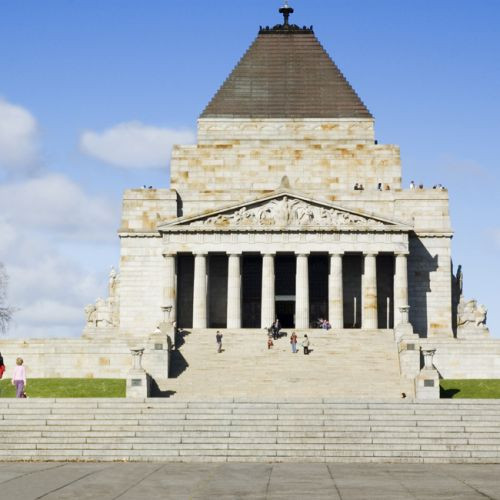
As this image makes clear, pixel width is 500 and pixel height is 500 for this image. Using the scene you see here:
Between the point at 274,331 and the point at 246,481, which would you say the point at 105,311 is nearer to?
the point at 274,331

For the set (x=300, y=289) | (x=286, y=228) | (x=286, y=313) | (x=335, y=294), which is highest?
(x=286, y=228)

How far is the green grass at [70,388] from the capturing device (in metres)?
48.9

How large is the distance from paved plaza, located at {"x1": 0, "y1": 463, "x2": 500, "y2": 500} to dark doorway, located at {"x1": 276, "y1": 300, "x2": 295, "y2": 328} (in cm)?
4101

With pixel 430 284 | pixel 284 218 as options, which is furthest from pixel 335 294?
pixel 430 284

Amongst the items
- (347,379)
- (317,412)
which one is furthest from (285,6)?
(317,412)

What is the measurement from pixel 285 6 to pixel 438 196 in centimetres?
2282

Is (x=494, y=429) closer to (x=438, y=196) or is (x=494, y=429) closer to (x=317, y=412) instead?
(x=317, y=412)

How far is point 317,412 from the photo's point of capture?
124 feet

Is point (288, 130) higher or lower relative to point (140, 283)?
higher

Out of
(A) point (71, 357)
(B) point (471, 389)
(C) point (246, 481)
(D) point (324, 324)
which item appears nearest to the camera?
(C) point (246, 481)

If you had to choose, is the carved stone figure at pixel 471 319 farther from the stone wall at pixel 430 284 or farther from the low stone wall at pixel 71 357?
the low stone wall at pixel 71 357

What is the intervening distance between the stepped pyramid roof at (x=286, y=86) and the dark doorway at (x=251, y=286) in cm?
1200

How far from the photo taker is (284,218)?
229 feet

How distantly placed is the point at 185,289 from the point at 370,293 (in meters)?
12.8
